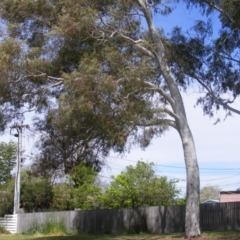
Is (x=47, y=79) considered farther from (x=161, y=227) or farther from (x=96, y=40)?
(x=161, y=227)

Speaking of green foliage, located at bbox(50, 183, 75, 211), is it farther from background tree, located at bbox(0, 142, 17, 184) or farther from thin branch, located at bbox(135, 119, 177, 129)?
thin branch, located at bbox(135, 119, 177, 129)

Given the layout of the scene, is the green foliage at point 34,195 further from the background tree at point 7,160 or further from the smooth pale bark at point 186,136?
the smooth pale bark at point 186,136

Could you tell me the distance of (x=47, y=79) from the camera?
24.5m

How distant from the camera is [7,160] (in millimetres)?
65750

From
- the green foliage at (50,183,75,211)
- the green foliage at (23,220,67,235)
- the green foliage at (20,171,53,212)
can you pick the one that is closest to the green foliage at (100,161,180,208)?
the green foliage at (50,183,75,211)

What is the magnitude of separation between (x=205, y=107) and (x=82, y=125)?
7.16 m

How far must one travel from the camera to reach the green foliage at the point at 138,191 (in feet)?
143

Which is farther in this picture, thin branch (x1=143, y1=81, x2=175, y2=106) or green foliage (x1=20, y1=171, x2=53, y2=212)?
green foliage (x1=20, y1=171, x2=53, y2=212)

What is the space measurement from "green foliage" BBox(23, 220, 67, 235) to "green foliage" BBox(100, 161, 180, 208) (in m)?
6.83

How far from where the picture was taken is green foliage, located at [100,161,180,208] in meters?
43.5

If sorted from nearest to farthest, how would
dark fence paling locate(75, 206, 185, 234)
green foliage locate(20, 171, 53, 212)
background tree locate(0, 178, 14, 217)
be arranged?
dark fence paling locate(75, 206, 185, 234)
green foliage locate(20, 171, 53, 212)
background tree locate(0, 178, 14, 217)

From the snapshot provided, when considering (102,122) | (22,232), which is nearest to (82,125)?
(102,122)

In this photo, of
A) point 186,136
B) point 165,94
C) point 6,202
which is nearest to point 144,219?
point 186,136

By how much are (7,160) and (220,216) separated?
38.4m
